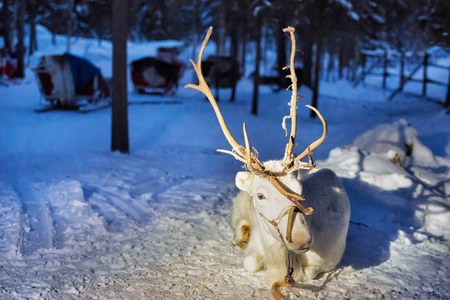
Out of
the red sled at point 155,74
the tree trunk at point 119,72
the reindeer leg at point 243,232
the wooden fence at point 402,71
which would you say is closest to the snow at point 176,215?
the reindeer leg at point 243,232

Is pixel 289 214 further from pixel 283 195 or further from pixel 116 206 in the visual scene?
pixel 116 206

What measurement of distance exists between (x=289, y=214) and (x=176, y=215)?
9.42 feet

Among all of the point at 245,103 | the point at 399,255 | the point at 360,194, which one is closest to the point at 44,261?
the point at 399,255

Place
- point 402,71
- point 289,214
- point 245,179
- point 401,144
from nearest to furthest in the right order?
point 289,214, point 245,179, point 401,144, point 402,71

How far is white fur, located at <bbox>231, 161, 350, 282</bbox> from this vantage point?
11.6 feet

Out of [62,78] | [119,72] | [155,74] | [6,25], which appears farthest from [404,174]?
[6,25]

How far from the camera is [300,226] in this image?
347cm

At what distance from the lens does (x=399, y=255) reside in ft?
15.7

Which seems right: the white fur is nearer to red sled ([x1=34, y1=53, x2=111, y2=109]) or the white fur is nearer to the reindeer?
the reindeer

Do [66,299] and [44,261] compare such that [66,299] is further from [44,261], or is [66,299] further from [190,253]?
[190,253]

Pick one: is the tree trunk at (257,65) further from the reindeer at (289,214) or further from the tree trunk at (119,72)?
the reindeer at (289,214)

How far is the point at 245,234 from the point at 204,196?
196 centimetres

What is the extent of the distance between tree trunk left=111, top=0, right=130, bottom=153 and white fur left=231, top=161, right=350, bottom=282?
537 cm

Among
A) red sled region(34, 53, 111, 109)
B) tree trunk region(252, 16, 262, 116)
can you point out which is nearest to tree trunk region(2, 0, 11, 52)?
red sled region(34, 53, 111, 109)
